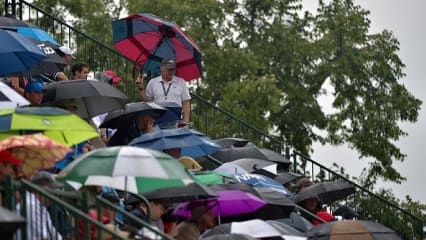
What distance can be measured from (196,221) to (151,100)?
283 inches

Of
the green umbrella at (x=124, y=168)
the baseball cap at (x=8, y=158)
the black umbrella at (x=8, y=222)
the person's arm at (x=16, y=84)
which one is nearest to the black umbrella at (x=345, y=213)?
the person's arm at (x=16, y=84)

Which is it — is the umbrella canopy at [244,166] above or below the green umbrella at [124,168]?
below

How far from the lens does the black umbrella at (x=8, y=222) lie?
50.2 ft

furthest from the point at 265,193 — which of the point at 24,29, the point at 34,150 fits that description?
the point at 24,29

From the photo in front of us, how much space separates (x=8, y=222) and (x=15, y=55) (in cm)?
807

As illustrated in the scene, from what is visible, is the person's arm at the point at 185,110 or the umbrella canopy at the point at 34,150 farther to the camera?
the person's arm at the point at 185,110

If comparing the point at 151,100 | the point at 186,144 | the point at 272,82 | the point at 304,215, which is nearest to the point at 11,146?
the point at 186,144

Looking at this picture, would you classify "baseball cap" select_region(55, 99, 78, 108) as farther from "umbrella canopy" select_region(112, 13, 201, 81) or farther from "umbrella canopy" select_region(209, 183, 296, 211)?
"umbrella canopy" select_region(112, 13, 201, 81)

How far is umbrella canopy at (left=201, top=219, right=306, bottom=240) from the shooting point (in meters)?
20.7

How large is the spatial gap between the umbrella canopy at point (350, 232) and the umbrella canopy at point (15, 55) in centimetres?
389

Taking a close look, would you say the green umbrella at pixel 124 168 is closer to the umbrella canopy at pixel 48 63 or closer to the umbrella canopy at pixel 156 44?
the umbrella canopy at pixel 48 63

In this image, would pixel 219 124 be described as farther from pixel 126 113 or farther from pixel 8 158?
pixel 8 158

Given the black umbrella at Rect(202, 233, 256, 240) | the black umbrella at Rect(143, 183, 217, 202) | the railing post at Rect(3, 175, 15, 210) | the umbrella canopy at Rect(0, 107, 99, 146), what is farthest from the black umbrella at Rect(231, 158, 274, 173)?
the railing post at Rect(3, 175, 15, 210)

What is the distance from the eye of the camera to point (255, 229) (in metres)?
20.9
